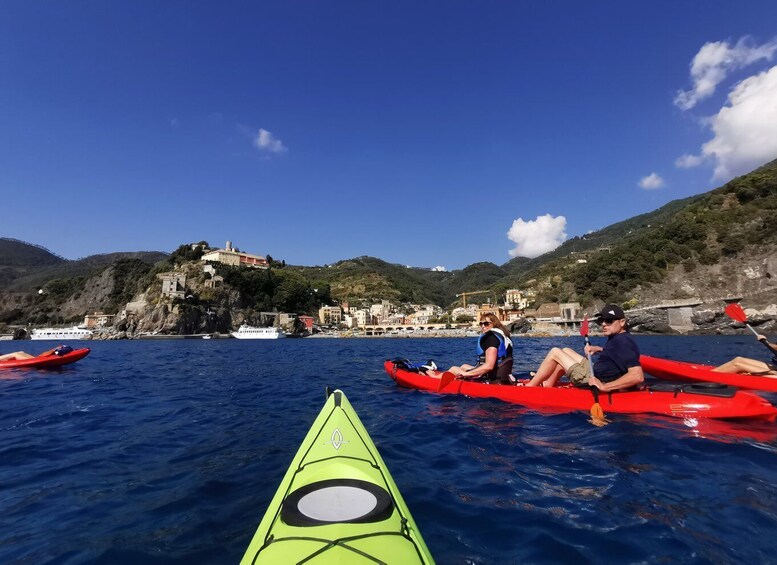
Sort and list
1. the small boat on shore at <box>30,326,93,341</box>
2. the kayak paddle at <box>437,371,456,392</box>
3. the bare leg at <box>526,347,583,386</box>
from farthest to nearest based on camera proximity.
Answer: the small boat on shore at <box>30,326,93,341</box>
the kayak paddle at <box>437,371,456,392</box>
the bare leg at <box>526,347,583,386</box>

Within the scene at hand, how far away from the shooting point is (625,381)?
269 inches

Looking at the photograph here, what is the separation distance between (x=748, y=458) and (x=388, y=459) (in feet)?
14.8

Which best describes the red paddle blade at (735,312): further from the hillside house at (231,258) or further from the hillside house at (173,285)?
the hillside house at (231,258)

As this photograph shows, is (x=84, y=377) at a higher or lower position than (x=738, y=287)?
lower

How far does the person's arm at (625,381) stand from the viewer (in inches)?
269

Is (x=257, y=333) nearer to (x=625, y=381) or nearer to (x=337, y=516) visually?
(x=625, y=381)

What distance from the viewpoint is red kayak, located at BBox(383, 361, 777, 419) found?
20.4 feet

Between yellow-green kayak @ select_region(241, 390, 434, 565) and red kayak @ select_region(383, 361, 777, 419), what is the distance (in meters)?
5.19

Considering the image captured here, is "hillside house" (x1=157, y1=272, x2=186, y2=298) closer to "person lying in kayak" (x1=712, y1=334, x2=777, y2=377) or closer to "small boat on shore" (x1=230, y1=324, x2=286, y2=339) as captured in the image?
"small boat on shore" (x1=230, y1=324, x2=286, y2=339)

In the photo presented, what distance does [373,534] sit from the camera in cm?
231

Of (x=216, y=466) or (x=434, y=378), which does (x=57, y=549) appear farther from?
(x=434, y=378)

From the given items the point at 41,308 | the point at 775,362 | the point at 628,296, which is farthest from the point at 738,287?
the point at 41,308

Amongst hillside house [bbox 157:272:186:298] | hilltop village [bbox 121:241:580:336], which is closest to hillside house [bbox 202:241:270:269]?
hilltop village [bbox 121:241:580:336]

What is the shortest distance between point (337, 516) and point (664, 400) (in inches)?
260
